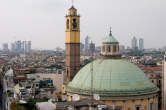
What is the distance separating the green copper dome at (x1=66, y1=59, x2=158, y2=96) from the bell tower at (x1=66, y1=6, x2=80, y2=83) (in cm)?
737

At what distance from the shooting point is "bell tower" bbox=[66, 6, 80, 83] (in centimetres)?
3803

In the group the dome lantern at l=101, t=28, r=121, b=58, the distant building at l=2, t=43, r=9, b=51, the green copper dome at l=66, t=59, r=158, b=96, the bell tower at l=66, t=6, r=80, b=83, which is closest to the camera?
the green copper dome at l=66, t=59, r=158, b=96

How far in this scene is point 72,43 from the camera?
3809 cm

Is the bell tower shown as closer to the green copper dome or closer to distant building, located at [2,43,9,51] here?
the green copper dome

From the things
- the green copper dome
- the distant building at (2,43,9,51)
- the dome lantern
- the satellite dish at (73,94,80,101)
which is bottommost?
the satellite dish at (73,94,80,101)

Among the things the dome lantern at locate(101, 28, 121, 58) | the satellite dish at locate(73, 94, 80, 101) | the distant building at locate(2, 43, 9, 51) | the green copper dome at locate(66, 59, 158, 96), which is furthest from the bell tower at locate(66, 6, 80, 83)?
the distant building at locate(2, 43, 9, 51)

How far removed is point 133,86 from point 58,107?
27.4 feet

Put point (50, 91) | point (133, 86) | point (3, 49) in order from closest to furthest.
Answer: point (133, 86)
point (50, 91)
point (3, 49)

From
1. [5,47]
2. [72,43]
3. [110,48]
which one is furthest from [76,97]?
[5,47]

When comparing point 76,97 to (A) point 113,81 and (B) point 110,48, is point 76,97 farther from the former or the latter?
(B) point 110,48

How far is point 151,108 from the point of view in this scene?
2923 cm

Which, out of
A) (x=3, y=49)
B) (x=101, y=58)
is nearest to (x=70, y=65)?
(x=101, y=58)

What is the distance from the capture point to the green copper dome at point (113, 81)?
91.6ft

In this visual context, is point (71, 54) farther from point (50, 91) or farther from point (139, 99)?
point (139, 99)
